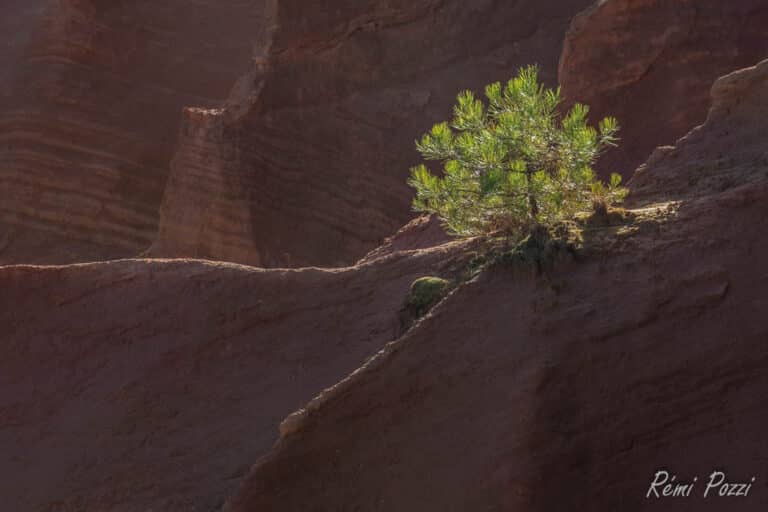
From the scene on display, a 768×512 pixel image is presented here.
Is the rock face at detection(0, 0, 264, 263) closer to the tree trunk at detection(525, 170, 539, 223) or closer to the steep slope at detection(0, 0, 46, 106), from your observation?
the steep slope at detection(0, 0, 46, 106)

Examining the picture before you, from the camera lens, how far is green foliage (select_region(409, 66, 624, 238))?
928 cm

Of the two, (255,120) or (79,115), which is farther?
(79,115)

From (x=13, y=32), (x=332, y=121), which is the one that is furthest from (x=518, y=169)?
(x=13, y=32)

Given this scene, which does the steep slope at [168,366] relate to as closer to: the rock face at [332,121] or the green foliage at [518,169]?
the green foliage at [518,169]

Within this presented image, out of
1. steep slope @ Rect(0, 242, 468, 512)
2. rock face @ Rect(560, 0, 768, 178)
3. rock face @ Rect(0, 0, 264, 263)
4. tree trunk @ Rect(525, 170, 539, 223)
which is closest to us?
tree trunk @ Rect(525, 170, 539, 223)

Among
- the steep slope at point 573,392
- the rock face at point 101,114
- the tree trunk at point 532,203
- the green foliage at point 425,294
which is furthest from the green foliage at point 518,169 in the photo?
the rock face at point 101,114

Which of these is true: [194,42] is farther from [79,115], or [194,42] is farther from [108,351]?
[108,351]

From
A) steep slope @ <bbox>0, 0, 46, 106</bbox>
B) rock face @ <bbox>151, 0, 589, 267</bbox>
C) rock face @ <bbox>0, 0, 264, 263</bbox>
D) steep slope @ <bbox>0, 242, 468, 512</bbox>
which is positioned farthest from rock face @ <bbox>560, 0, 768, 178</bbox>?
steep slope @ <bbox>0, 0, 46, 106</bbox>

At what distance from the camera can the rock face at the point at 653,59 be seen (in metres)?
17.2

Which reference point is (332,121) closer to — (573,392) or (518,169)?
(518,169)

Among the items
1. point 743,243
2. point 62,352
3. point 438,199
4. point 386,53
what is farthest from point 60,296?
point 386,53

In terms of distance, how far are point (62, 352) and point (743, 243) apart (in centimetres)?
538

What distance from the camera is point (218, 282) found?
10.8m

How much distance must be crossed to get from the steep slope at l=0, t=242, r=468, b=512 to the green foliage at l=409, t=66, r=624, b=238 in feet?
1.45
